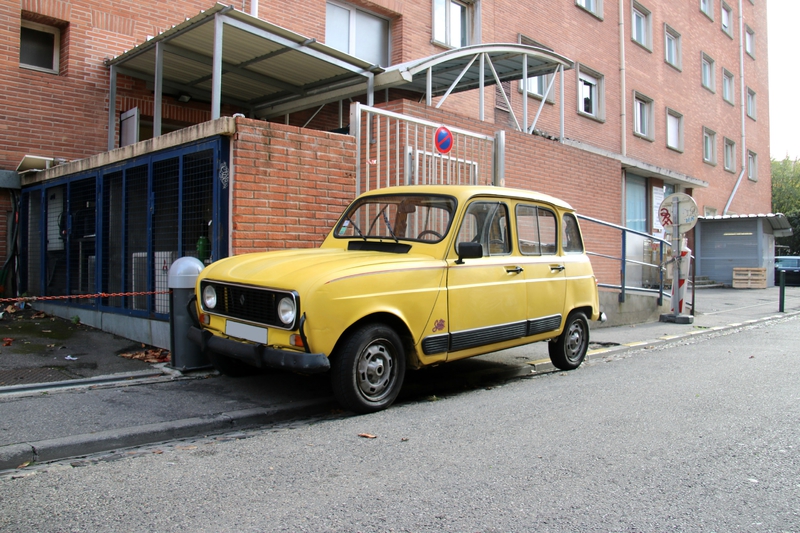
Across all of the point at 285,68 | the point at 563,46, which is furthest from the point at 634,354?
the point at 563,46

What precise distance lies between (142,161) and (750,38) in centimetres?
3517

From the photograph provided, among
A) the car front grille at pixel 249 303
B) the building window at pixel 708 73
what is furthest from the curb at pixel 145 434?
the building window at pixel 708 73

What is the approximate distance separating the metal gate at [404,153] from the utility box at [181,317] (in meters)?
2.82

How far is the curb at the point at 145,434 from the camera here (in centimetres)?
381

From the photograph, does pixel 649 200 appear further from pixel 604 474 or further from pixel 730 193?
pixel 604 474

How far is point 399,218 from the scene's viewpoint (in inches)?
239

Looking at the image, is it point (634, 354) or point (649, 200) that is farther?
point (649, 200)

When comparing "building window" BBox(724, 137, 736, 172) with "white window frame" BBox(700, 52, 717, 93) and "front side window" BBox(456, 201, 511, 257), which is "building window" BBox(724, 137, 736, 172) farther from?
"front side window" BBox(456, 201, 511, 257)

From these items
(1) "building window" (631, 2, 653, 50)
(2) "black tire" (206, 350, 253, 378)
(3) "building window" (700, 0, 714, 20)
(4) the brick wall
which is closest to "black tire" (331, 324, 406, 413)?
(2) "black tire" (206, 350, 253, 378)

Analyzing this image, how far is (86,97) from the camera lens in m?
10.0

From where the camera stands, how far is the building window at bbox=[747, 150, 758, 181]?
32522 millimetres

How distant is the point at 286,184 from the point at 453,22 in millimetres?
10258

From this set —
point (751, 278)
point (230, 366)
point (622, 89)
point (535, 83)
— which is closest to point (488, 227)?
point (230, 366)

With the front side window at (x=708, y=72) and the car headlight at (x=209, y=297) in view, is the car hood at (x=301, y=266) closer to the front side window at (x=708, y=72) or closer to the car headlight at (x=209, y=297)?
the car headlight at (x=209, y=297)
